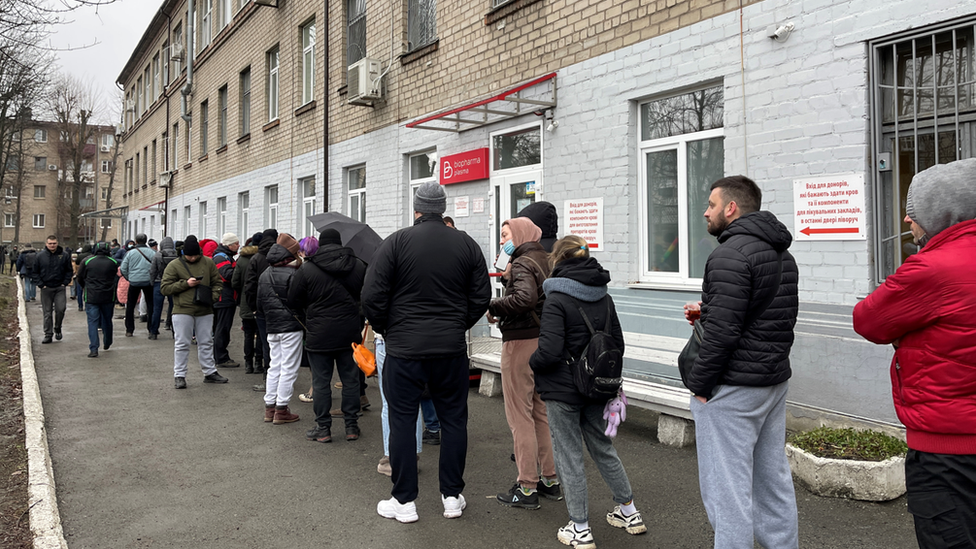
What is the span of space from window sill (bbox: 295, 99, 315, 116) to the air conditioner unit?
2.98 m

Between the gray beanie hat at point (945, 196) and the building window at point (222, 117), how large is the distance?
68.0 feet

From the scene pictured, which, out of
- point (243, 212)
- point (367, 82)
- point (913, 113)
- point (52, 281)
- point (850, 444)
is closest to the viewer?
point (850, 444)

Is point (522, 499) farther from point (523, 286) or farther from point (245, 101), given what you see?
point (245, 101)

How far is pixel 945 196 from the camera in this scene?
7.70ft

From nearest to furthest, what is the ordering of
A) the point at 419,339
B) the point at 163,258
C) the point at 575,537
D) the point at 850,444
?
the point at 575,537, the point at 419,339, the point at 850,444, the point at 163,258

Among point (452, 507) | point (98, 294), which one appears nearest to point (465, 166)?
point (98, 294)

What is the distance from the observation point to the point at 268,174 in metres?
16.9

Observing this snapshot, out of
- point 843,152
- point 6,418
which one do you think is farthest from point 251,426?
point 843,152

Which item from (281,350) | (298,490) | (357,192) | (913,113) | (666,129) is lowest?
(298,490)

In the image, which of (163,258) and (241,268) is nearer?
(241,268)

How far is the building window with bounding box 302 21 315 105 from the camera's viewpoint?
15.0 metres

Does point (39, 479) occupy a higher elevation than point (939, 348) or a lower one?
lower

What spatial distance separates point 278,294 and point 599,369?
3993 millimetres

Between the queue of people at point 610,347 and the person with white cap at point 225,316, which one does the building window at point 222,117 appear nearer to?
the person with white cap at point 225,316
